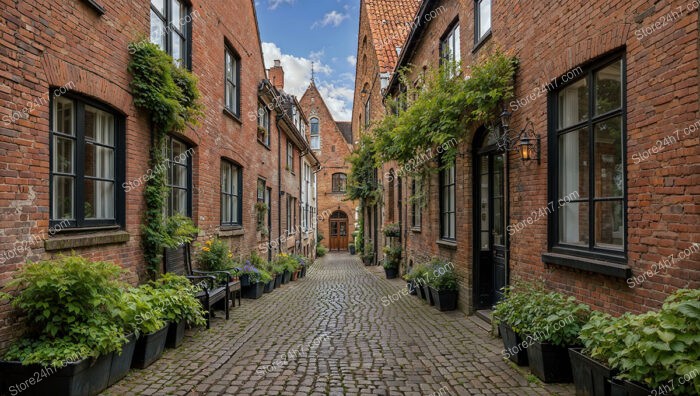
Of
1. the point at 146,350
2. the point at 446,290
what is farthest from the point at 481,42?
the point at 146,350

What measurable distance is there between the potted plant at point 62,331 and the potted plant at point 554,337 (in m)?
4.12

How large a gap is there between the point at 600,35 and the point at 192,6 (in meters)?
7.03

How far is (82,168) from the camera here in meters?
5.09

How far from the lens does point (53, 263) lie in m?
4.10

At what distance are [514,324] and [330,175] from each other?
31.6m

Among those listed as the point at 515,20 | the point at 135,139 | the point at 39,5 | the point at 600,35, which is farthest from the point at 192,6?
the point at 600,35

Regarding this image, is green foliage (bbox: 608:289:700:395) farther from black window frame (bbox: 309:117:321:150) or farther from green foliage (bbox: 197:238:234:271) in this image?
black window frame (bbox: 309:117:321:150)

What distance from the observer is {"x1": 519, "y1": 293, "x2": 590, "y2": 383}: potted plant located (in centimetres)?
430

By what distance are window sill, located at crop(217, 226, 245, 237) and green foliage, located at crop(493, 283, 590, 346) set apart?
6.53 metres

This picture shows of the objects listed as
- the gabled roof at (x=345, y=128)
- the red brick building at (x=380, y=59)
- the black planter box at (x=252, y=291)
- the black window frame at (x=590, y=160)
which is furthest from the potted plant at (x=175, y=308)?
the gabled roof at (x=345, y=128)

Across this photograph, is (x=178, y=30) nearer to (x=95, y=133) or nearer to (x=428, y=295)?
(x=95, y=133)

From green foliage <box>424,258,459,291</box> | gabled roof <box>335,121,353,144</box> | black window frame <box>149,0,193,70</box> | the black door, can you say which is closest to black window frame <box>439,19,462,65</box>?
the black door

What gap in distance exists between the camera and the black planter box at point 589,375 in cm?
343

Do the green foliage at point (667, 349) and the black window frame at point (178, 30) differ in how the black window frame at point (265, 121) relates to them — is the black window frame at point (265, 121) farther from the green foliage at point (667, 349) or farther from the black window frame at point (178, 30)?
the green foliage at point (667, 349)
